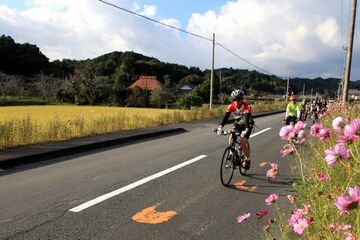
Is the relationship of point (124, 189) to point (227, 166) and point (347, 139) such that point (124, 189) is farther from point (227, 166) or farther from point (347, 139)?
point (347, 139)

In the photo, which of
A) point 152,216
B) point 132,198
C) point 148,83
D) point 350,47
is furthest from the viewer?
point 148,83

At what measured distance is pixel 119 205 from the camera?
7.10 metres

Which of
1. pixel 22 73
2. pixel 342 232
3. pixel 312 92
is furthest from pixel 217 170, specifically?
pixel 312 92

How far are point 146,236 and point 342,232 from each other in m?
3.36

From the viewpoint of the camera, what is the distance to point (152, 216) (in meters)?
6.49

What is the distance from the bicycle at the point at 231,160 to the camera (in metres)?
8.93

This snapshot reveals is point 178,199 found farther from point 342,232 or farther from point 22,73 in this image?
point 22,73

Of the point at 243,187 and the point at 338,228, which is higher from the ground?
the point at 338,228

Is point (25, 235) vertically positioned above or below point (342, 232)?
below

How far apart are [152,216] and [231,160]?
3.25m

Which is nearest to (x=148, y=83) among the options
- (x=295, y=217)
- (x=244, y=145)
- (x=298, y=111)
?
(x=298, y=111)

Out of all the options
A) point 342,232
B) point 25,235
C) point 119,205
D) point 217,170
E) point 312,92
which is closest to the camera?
point 342,232

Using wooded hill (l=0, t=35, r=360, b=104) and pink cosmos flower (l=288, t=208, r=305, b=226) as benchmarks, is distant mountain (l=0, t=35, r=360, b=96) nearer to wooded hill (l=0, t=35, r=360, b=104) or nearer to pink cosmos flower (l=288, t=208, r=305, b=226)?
wooded hill (l=0, t=35, r=360, b=104)

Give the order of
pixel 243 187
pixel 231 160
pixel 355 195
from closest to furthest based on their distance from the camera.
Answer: pixel 355 195 → pixel 243 187 → pixel 231 160
